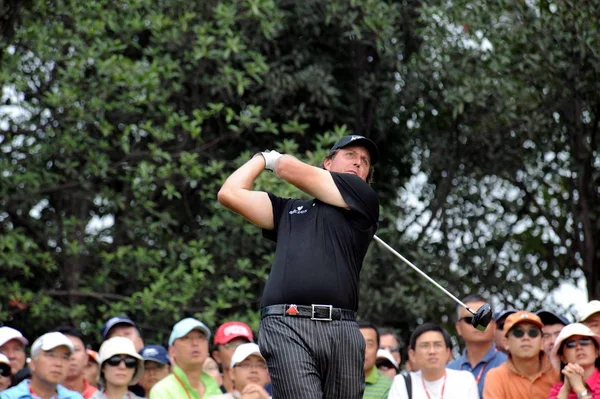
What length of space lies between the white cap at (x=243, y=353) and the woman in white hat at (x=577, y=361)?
2221 millimetres

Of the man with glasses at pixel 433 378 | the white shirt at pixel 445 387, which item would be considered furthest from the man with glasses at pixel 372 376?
the white shirt at pixel 445 387

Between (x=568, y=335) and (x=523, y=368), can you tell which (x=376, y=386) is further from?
(x=568, y=335)

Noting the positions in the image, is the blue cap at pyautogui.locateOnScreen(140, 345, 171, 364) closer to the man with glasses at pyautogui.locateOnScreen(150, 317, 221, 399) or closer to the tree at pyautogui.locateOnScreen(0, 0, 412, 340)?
the man with glasses at pyautogui.locateOnScreen(150, 317, 221, 399)

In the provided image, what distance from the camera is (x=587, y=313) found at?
9180 mm

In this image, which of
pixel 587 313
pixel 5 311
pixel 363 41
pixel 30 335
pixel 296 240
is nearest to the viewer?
pixel 296 240

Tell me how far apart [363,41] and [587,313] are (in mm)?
5516

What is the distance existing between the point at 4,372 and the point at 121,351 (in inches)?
34.5

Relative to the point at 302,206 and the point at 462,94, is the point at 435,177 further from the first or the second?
the point at 302,206

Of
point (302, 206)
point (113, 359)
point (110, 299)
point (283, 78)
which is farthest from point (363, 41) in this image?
point (302, 206)

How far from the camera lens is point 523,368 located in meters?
9.13

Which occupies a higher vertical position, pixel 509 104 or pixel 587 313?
pixel 509 104

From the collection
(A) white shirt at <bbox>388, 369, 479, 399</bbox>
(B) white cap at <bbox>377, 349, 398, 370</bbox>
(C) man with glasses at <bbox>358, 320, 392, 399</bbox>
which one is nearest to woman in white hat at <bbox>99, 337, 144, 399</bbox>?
(C) man with glasses at <bbox>358, 320, 392, 399</bbox>

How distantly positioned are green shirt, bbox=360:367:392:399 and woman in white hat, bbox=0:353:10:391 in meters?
2.76

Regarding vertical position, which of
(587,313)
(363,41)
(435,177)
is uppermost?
(363,41)
